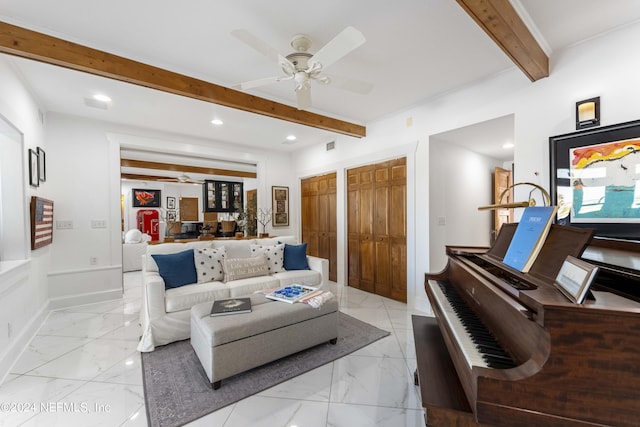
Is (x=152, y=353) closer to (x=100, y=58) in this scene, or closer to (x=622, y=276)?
(x=100, y=58)

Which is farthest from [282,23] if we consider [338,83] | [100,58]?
[100,58]

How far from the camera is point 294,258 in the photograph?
3816mm

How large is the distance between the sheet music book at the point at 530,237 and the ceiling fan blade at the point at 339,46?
140 cm

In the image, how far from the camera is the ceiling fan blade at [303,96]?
236cm

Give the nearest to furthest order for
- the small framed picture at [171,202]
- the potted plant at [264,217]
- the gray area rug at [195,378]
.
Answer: the gray area rug at [195,378]
the potted plant at [264,217]
the small framed picture at [171,202]

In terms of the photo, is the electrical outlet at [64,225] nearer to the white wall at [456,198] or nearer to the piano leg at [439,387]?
the piano leg at [439,387]

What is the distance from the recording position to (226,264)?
3311mm

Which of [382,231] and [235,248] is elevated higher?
[382,231]

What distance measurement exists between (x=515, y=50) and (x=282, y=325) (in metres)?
2.80

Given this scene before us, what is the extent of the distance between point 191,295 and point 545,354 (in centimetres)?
283

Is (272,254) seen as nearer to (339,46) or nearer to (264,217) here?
(264,217)

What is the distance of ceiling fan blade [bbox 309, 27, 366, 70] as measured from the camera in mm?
1663

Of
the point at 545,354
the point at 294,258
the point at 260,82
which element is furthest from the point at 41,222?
the point at 545,354

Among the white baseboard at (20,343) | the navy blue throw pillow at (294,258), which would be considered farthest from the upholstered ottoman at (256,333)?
the white baseboard at (20,343)
